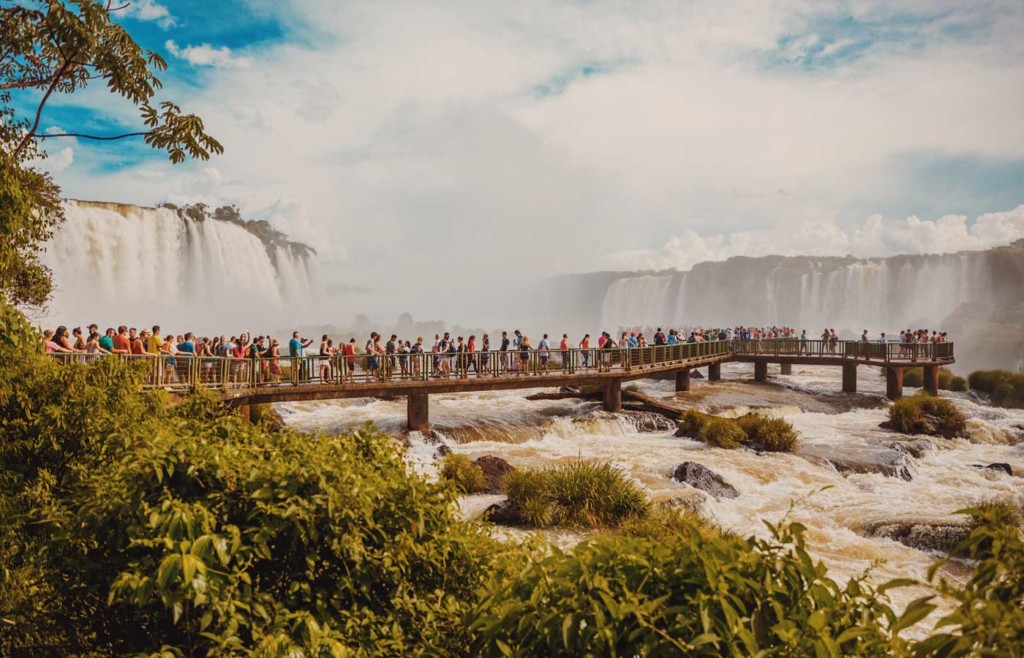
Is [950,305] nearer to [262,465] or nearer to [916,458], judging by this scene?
[916,458]

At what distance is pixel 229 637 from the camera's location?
A: 10.5ft

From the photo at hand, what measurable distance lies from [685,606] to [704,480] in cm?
1335

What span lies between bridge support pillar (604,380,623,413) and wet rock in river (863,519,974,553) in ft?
39.8

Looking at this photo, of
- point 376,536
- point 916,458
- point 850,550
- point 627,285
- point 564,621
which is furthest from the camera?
point 627,285

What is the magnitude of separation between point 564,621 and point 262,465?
82.6 inches

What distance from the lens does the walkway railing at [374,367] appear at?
16.6 m

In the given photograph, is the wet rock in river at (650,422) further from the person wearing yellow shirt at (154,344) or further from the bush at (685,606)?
the bush at (685,606)

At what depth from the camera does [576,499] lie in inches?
525

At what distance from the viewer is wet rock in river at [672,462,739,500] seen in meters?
14.9

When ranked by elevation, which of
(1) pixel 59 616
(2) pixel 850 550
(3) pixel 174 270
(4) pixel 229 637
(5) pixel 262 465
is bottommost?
(2) pixel 850 550

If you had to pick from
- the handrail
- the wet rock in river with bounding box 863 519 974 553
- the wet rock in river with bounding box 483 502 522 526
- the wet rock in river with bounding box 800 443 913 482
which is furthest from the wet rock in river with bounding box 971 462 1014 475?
the wet rock in river with bounding box 483 502 522 526

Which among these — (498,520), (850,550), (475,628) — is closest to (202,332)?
(498,520)

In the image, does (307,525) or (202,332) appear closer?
(307,525)

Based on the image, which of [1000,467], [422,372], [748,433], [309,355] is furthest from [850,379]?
[309,355]
